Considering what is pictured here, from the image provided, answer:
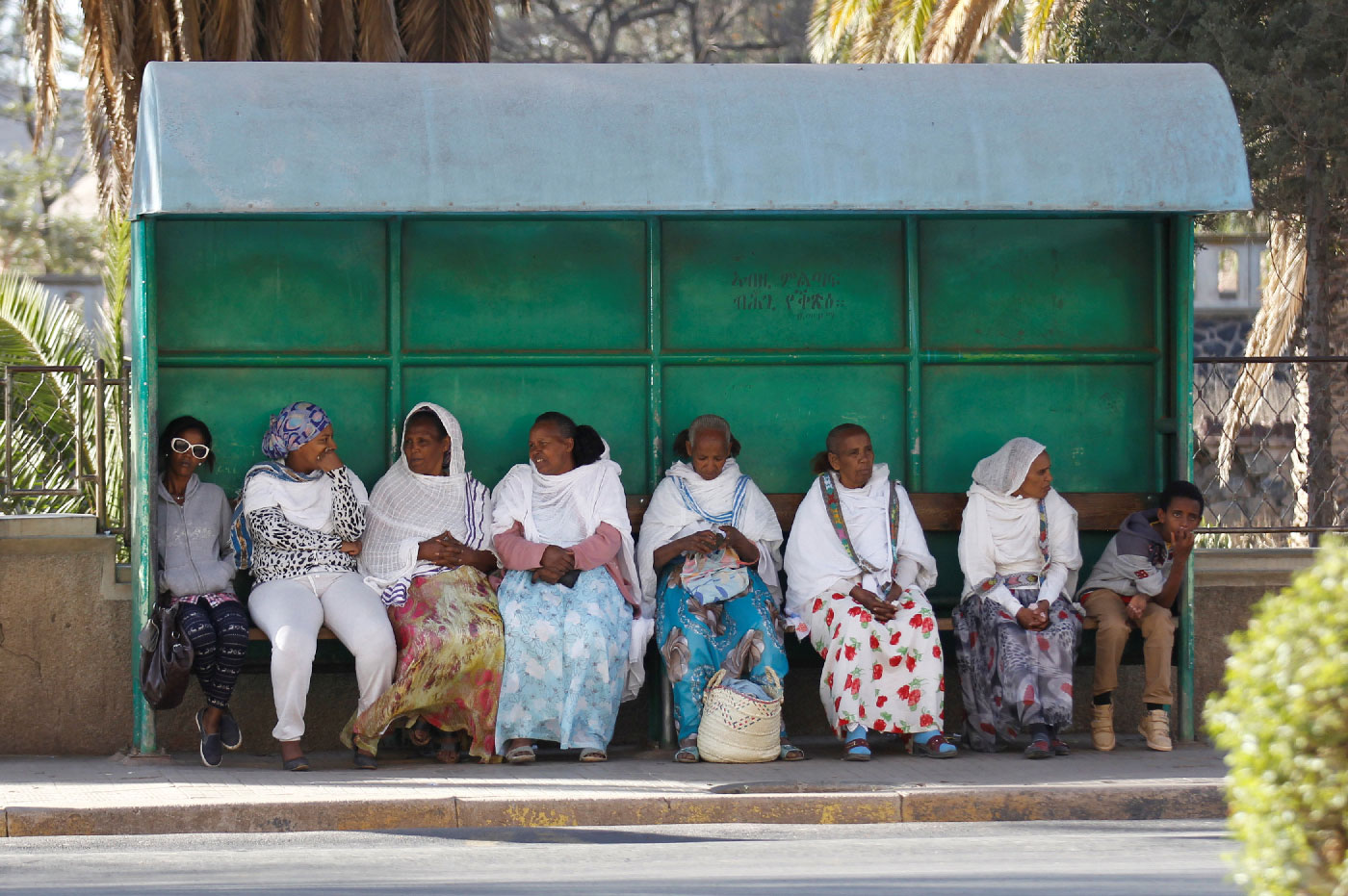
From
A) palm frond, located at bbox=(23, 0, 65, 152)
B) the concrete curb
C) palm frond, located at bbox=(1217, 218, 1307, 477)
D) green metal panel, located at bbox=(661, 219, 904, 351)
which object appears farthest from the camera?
palm frond, located at bbox=(1217, 218, 1307, 477)

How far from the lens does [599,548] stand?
309 inches

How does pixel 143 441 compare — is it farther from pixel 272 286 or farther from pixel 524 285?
pixel 524 285

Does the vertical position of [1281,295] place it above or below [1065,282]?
above

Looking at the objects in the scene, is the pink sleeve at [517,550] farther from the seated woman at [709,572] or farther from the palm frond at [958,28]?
the palm frond at [958,28]

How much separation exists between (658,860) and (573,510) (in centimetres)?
247

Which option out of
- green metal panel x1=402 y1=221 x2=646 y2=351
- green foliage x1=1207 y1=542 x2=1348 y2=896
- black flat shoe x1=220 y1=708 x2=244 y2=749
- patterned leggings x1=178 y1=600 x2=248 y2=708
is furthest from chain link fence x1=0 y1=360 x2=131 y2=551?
green foliage x1=1207 y1=542 x2=1348 y2=896

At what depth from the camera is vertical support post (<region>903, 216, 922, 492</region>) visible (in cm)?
868

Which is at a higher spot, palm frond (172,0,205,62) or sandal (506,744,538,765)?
palm frond (172,0,205,62)

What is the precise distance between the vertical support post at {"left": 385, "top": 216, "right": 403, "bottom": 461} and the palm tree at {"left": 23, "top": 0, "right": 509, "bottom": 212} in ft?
11.5

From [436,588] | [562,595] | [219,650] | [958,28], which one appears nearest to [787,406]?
[562,595]

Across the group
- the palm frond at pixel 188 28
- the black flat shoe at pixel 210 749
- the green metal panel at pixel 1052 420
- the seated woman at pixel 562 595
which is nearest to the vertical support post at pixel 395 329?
the seated woman at pixel 562 595

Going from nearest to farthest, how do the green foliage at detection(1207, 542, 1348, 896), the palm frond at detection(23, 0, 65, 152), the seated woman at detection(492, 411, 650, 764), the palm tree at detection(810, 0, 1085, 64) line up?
the green foliage at detection(1207, 542, 1348, 896) < the seated woman at detection(492, 411, 650, 764) < the palm frond at detection(23, 0, 65, 152) < the palm tree at detection(810, 0, 1085, 64)

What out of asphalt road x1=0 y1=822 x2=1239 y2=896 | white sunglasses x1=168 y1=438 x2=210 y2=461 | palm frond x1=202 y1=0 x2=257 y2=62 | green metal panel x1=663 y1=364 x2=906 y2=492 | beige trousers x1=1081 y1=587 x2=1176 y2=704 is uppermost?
palm frond x1=202 y1=0 x2=257 y2=62

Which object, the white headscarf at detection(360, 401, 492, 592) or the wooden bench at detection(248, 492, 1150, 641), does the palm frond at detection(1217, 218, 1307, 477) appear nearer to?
the wooden bench at detection(248, 492, 1150, 641)
